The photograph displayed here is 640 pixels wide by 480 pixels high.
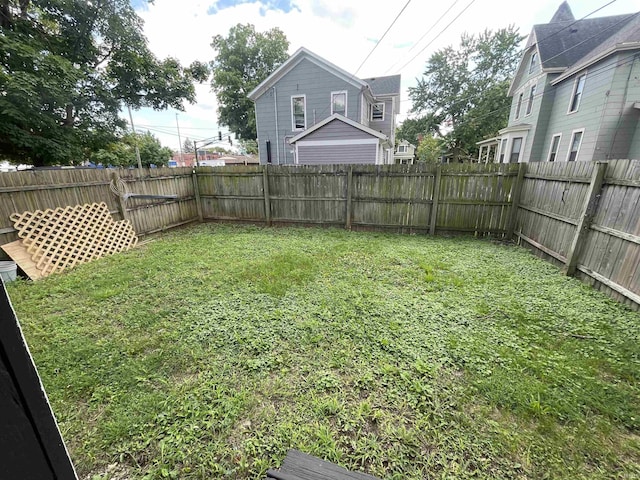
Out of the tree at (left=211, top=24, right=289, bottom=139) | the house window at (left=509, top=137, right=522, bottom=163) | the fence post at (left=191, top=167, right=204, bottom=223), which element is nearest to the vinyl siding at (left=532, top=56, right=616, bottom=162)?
the house window at (left=509, top=137, right=522, bottom=163)

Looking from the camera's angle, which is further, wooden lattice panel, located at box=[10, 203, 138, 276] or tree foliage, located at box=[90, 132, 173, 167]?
tree foliage, located at box=[90, 132, 173, 167]

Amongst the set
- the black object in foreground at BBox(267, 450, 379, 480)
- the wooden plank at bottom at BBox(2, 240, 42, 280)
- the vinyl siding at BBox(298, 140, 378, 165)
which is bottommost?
the black object in foreground at BBox(267, 450, 379, 480)

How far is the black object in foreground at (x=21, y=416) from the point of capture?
48cm

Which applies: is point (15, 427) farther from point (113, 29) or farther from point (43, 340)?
point (113, 29)

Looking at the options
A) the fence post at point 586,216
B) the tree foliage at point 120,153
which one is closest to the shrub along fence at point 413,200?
the fence post at point 586,216

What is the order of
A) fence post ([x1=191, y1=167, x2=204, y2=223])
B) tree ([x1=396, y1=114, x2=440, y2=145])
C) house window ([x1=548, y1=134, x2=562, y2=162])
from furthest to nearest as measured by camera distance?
tree ([x1=396, y1=114, x2=440, y2=145]), house window ([x1=548, y1=134, x2=562, y2=162]), fence post ([x1=191, y1=167, x2=204, y2=223])

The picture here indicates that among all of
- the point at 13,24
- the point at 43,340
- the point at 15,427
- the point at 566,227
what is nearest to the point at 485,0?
the point at 566,227

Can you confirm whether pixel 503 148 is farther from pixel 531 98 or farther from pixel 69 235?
pixel 69 235

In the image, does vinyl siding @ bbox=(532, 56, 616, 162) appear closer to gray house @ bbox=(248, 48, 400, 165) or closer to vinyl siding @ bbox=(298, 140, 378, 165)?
gray house @ bbox=(248, 48, 400, 165)

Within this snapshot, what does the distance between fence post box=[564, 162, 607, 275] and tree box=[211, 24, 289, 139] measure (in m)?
21.5

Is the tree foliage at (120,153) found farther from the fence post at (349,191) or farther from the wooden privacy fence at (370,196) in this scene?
the fence post at (349,191)

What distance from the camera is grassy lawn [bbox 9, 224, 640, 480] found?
173cm

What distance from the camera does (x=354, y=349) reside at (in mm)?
2621

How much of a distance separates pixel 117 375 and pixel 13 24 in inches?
464
